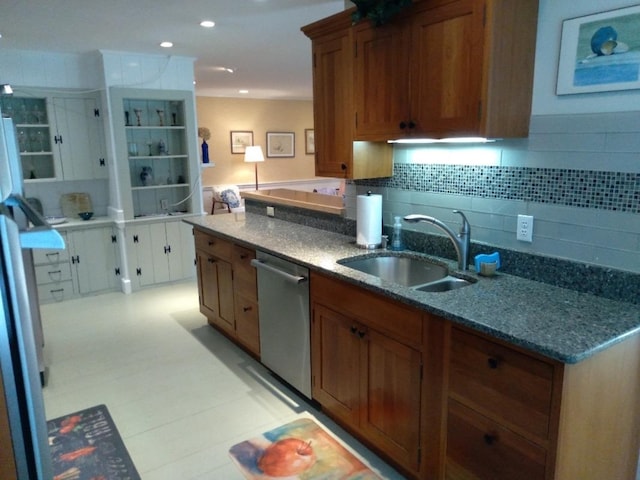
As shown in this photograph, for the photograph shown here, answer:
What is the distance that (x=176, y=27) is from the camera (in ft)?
11.8

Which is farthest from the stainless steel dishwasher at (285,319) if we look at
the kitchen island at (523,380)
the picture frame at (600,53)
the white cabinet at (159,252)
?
the white cabinet at (159,252)

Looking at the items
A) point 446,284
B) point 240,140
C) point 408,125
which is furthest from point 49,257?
point 240,140

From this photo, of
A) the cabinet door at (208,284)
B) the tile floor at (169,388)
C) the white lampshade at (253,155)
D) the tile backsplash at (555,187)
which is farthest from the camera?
the white lampshade at (253,155)

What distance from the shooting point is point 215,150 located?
841cm

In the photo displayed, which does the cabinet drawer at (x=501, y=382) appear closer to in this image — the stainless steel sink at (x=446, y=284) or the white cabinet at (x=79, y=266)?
the stainless steel sink at (x=446, y=284)

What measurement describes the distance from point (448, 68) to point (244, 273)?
181cm

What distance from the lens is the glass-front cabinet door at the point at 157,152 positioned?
4.76 metres

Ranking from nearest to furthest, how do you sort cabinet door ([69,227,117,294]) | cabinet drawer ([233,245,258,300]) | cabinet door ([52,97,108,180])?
cabinet drawer ([233,245,258,300]) < cabinet door ([52,97,108,180]) < cabinet door ([69,227,117,294])

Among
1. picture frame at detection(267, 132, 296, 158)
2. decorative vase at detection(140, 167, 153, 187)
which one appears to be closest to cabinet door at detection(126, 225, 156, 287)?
decorative vase at detection(140, 167, 153, 187)

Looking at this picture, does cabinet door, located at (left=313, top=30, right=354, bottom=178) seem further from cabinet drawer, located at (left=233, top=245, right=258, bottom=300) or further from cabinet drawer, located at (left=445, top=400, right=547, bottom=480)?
cabinet drawer, located at (left=445, top=400, right=547, bottom=480)

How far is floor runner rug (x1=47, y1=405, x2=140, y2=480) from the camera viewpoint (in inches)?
85.0

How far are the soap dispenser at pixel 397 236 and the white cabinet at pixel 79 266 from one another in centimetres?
342

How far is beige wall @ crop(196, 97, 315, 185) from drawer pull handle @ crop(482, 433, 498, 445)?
7.45 metres

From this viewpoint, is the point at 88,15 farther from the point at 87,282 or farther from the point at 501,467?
the point at 501,467
